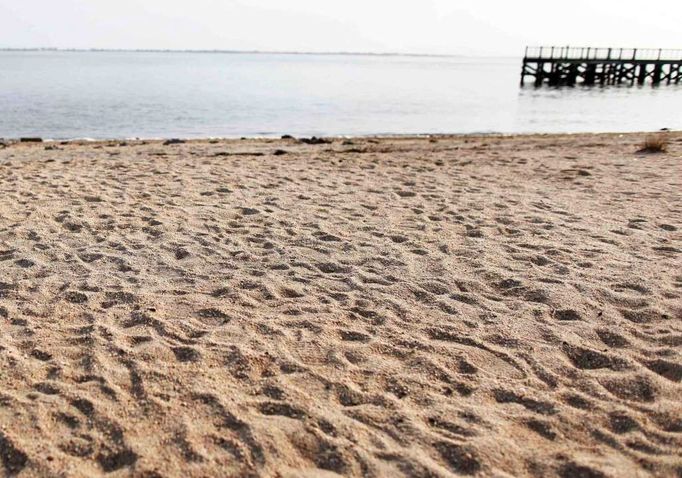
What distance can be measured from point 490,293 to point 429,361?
3.59 feet

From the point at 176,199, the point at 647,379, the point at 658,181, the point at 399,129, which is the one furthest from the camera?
the point at 399,129

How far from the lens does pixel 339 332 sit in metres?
3.52

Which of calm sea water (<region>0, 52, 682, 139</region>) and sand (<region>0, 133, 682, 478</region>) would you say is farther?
calm sea water (<region>0, 52, 682, 139</region>)

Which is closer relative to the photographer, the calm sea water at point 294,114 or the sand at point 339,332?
the sand at point 339,332

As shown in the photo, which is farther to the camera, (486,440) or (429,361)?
(429,361)

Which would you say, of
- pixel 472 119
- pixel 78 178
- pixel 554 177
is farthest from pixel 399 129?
pixel 78 178

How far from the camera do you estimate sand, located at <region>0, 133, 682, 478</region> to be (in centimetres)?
249

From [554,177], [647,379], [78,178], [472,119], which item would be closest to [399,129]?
[472,119]

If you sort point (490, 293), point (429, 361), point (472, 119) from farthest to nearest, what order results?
point (472, 119) < point (490, 293) < point (429, 361)

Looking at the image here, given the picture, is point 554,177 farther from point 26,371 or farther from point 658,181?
point 26,371

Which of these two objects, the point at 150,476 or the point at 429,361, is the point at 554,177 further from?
the point at 150,476

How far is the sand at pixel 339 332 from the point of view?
249 cm

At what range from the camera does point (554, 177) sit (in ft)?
26.2

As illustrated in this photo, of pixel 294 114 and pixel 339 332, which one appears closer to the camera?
pixel 339 332
